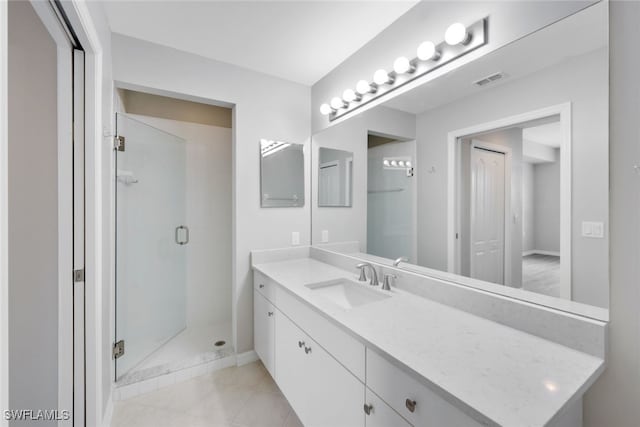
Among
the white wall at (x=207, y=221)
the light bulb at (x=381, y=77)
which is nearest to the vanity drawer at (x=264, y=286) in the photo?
the white wall at (x=207, y=221)

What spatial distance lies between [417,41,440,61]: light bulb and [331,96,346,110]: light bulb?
76cm

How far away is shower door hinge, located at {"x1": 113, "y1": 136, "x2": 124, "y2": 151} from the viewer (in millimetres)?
1860

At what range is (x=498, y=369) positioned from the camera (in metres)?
0.78

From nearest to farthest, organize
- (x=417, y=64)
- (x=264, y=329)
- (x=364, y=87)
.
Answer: (x=417, y=64), (x=364, y=87), (x=264, y=329)

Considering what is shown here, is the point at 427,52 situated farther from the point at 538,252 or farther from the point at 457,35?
the point at 538,252

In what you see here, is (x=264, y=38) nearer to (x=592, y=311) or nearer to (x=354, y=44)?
(x=354, y=44)

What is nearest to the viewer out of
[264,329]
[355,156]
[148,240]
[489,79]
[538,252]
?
[538,252]

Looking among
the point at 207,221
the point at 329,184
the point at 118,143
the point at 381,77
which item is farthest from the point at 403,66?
the point at 207,221

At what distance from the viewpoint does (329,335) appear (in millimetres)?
1194

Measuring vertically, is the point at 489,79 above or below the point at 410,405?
above

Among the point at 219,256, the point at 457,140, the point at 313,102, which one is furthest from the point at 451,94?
the point at 219,256

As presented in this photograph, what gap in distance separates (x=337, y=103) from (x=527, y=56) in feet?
4.19

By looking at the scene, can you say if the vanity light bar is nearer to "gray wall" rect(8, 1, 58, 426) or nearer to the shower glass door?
the shower glass door

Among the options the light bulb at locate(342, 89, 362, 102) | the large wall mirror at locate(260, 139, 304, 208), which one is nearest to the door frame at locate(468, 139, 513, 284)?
the light bulb at locate(342, 89, 362, 102)
